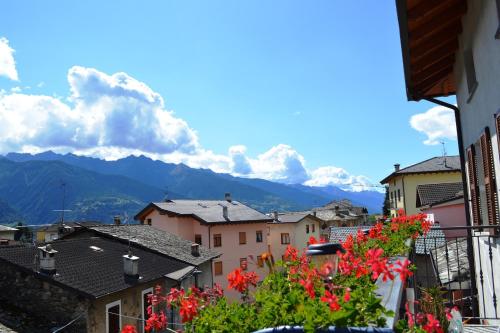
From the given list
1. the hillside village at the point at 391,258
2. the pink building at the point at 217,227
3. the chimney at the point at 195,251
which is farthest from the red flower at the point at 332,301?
the pink building at the point at 217,227

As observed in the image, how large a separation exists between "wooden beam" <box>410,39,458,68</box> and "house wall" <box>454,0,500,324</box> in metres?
0.16

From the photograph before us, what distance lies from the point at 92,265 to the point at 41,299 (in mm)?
3291

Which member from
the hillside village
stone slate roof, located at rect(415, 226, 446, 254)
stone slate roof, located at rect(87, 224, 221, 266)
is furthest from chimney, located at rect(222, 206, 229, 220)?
stone slate roof, located at rect(415, 226, 446, 254)

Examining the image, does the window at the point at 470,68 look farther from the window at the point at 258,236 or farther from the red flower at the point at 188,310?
the window at the point at 258,236

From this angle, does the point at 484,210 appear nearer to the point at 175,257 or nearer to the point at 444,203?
the point at 444,203

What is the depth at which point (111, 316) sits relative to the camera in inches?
621

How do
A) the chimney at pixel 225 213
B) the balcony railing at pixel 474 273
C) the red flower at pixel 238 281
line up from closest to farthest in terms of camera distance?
1. the red flower at pixel 238 281
2. the balcony railing at pixel 474 273
3. the chimney at pixel 225 213

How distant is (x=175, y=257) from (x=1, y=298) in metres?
10.6

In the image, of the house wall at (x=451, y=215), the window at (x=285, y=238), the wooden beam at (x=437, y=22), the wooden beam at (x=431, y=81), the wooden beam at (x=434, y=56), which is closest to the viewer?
the wooden beam at (x=437, y=22)

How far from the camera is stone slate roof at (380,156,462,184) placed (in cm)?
3926

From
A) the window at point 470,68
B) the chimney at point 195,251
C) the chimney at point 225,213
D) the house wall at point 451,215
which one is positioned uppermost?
the window at point 470,68

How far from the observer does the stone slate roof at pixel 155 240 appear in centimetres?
2639

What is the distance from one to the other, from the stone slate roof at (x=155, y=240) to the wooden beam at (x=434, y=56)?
20.4m

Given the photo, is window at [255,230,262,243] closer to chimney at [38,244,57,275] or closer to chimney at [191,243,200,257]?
chimney at [191,243,200,257]
